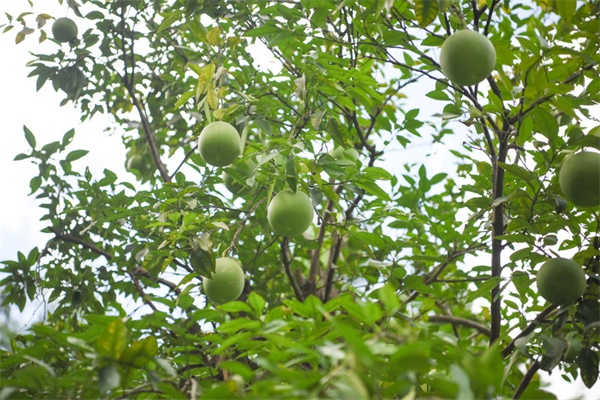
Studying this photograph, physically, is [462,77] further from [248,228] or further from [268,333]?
[248,228]

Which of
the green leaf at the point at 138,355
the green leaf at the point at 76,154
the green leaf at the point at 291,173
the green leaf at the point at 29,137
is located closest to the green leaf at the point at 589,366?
the green leaf at the point at 291,173

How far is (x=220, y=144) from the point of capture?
2145mm

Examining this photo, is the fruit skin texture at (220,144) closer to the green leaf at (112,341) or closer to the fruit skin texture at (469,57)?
the fruit skin texture at (469,57)

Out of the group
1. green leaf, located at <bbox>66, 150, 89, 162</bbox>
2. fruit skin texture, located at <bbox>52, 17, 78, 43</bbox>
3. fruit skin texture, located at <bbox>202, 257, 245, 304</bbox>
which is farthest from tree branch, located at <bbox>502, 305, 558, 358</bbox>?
fruit skin texture, located at <bbox>52, 17, 78, 43</bbox>

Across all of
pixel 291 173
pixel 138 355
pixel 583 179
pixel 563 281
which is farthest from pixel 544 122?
pixel 138 355

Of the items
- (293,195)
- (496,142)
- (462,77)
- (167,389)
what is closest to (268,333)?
(167,389)

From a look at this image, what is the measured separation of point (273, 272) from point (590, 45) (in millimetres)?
2255

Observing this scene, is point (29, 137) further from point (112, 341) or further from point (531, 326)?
point (531, 326)

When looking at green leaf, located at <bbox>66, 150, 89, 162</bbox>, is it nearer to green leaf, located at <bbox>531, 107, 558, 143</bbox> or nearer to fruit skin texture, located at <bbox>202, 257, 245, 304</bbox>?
fruit skin texture, located at <bbox>202, 257, 245, 304</bbox>

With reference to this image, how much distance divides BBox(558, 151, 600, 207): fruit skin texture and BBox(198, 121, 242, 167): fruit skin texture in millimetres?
1061

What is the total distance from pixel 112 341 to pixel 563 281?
1.30 m

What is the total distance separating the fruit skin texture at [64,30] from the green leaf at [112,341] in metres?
2.67

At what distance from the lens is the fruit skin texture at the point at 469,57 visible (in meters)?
1.83

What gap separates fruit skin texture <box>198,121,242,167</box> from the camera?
2.15m
